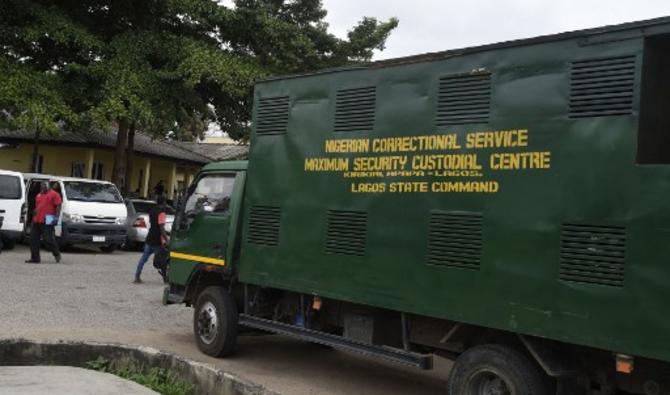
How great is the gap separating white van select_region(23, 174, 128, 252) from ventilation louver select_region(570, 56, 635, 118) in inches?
578

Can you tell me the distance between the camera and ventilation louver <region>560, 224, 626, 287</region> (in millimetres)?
4230

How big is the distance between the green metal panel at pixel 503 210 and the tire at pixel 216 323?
836 mm

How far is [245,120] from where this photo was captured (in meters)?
Answer: 24.8

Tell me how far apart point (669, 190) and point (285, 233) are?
3.39 metres

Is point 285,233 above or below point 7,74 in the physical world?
below

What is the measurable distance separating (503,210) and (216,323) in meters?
3.59

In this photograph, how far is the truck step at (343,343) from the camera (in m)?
5.52

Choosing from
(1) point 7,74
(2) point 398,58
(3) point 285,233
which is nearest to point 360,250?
(3) point 285,233

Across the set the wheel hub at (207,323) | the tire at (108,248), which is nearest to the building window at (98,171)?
the tire at (108,248)

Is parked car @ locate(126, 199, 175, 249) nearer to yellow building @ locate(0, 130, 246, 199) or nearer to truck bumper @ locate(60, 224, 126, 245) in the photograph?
truck bumper @ locate(60, 224, 126, 245)

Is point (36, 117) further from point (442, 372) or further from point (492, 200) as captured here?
point (492, 200)

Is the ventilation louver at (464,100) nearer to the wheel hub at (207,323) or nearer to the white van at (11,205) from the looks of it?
the wheel hub at (207,323)

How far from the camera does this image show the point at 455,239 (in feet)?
16.8

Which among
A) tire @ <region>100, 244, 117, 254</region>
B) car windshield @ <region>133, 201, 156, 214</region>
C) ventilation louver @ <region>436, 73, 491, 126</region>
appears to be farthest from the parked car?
ventilation louver @ <region>436, 73, 491, 126</region>
